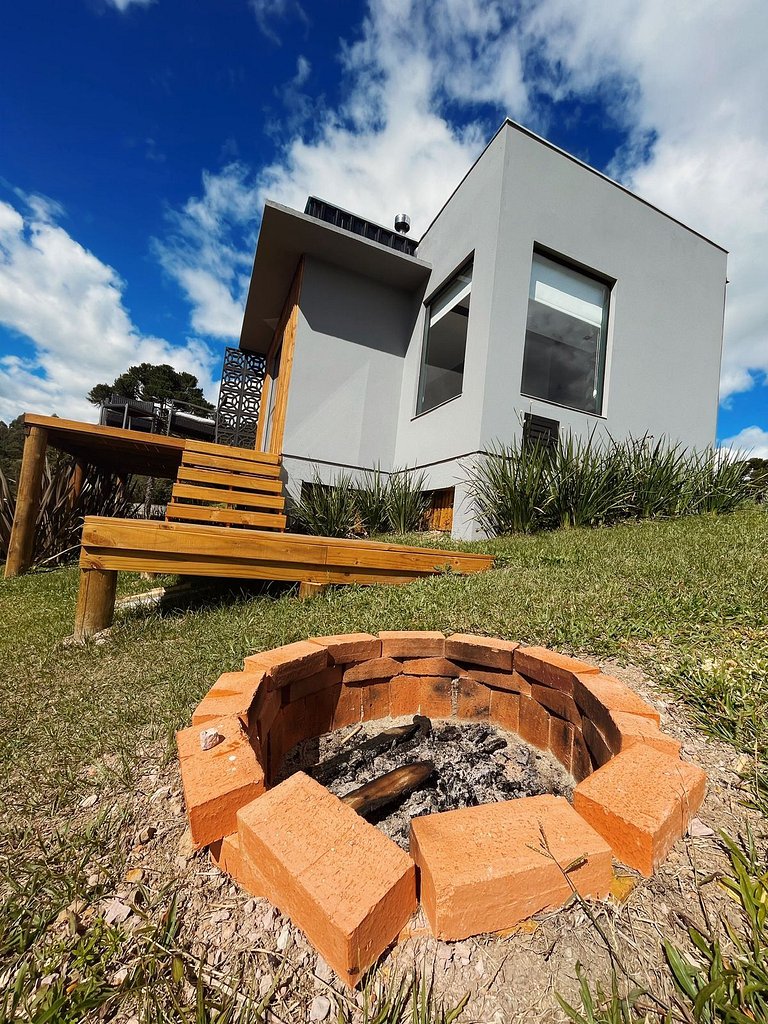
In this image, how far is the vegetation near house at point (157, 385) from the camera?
92.6ft

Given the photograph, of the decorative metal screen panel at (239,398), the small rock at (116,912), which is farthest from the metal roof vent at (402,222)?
the small rock at (116,912)

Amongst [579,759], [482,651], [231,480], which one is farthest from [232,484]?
[579,759]

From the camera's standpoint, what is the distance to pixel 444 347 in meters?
5.93

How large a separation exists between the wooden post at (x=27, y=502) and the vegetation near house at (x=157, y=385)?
25401 millimetres

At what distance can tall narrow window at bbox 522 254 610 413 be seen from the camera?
17.3 ft

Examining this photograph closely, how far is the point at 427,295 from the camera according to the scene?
6.06 m

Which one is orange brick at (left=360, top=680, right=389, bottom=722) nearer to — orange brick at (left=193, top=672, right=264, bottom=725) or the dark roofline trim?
orange brick at (left=193, top=672, right=264, bottom=725)

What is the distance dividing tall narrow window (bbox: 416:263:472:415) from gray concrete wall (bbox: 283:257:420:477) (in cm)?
49

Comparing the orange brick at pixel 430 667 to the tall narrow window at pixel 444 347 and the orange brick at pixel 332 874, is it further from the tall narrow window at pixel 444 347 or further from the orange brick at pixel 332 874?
the tall narrow window at pixel 444 347

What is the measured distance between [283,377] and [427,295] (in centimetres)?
235

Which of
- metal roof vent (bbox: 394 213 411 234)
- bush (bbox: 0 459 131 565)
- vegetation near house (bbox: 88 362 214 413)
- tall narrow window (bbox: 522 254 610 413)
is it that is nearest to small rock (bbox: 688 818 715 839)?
tall narrow window (bbox: 522 254 610 413)

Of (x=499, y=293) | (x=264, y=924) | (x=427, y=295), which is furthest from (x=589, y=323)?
(x=264, y=924)

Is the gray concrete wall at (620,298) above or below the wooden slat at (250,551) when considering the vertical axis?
above

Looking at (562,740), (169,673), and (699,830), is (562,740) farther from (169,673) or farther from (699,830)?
(169,673)
